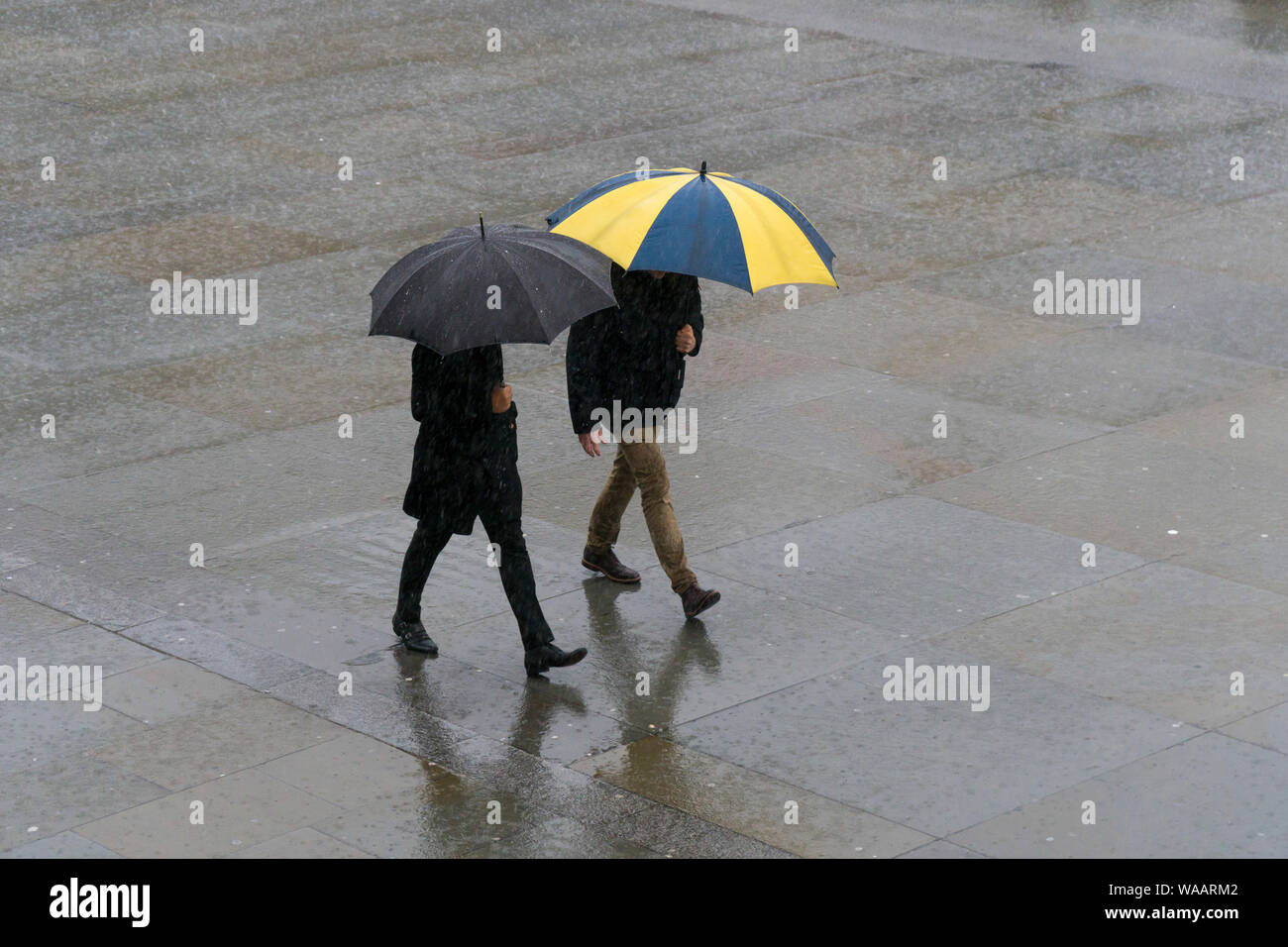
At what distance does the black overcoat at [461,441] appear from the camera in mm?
7539

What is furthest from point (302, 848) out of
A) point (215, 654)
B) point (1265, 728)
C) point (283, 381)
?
point (283, 381)

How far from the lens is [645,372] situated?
8156mm

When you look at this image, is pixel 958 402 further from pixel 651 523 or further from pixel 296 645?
pixel 296 645

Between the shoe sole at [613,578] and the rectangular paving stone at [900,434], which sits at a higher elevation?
the rectangular paving stone at [900,434]

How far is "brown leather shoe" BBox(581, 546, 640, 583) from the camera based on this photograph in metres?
8.73

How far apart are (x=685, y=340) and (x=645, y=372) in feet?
0.74

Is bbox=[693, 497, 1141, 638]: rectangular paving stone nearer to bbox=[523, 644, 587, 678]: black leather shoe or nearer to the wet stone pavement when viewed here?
the wet stone pavement

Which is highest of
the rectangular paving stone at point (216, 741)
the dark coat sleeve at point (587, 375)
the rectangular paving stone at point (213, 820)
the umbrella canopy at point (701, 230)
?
the umbrella canopy at point (701, 230)

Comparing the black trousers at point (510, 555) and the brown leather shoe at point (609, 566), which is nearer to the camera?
the black trousers at point (510, 555)

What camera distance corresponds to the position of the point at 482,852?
255 inches

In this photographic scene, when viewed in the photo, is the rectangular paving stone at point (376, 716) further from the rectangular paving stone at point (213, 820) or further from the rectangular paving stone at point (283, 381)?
the rectangular paving stone at point (283, 381)

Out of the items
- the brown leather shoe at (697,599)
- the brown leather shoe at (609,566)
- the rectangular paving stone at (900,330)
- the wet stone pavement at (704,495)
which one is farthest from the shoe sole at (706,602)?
the rectangular paving stone at (900,330)

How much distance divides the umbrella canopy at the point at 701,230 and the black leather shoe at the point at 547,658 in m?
1.62

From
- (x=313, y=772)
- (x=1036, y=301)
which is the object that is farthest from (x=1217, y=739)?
(x=1036, y=301)
